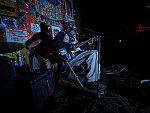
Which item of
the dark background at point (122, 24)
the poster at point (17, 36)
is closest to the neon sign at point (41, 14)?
the poster at point (17, 36)

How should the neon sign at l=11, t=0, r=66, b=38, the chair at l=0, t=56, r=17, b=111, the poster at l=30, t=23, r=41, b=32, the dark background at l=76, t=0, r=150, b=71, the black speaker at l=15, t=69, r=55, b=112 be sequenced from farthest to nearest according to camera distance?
the dark background at l=76, t=0, r=150, b=71 < the poster at l=30, t=23, r=41, b=32 < the neon sign at l=11, t=0, r=66, b=38 < the black speaker at l=15, t=69, r=55, b=112 < the chair at l=0, t=56, r=17, b=111

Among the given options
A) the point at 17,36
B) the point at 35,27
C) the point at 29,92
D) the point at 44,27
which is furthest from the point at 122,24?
the point at 29,92

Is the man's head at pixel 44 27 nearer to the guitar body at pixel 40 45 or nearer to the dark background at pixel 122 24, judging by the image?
the guitar body at pixel 40 45

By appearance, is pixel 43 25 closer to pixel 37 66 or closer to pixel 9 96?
pixel 37 66

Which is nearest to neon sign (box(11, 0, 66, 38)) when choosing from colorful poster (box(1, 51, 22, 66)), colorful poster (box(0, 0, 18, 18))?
colorful poster (box(0, 0, 18, 18))

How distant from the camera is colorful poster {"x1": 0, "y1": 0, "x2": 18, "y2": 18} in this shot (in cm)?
180

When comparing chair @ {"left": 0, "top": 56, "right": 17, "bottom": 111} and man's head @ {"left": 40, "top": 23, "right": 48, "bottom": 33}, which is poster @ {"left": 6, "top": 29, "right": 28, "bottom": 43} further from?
chair @ {"left": 0, "top": 56, "right": 17, "bottom": 111}

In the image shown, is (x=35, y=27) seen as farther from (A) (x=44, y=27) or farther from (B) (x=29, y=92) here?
(B) (x=29, y=92)

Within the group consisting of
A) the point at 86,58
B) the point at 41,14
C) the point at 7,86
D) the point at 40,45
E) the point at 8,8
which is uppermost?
the point at 41,14

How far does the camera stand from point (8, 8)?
1.90 m

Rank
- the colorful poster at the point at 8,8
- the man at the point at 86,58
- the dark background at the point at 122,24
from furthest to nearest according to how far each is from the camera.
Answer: the dark background at the point at 122,24
the man at the point at 86,58
the colorful poster at the point at 8,8

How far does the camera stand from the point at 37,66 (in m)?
2.41

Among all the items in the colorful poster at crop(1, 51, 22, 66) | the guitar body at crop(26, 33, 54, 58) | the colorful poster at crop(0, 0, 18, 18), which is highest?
the colorful poster at crop(0, 0, 18, 18)

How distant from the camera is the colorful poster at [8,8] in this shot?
1.80 metres
